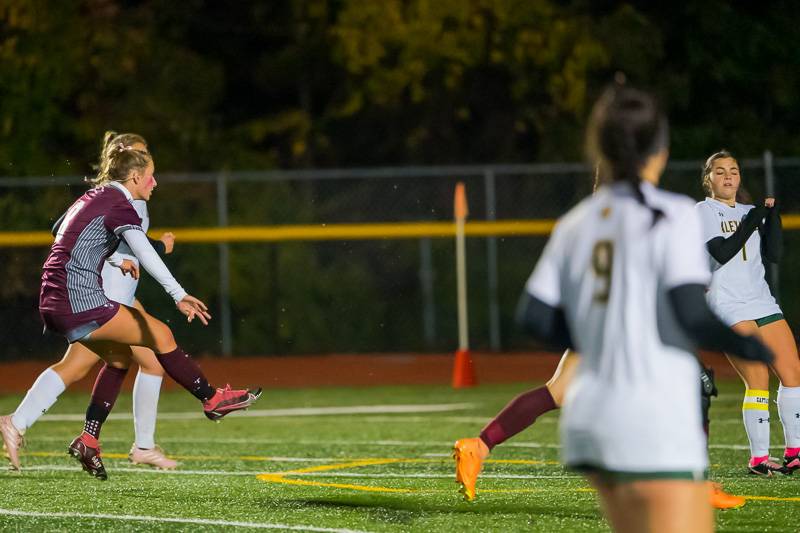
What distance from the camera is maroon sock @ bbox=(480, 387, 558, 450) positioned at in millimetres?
6168

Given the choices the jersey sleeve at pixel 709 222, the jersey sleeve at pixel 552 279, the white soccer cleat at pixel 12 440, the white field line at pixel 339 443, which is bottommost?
the white field line at pixel 339 443

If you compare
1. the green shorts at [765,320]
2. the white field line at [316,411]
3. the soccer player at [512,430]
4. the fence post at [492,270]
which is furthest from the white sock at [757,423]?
the fence post at [492,270]

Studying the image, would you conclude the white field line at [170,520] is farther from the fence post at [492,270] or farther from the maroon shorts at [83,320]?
the fence post at [492,270]

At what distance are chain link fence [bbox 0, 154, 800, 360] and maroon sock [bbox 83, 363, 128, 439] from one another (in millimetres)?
10093

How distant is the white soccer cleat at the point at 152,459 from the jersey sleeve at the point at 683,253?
5414 mm

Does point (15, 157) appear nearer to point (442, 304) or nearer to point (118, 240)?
point (442, 304)

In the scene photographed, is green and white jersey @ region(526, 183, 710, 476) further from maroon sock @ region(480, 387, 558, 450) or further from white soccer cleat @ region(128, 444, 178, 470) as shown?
white soccer cleat @ region(128, 444, 178, 470)

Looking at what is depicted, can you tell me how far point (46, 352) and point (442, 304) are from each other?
515cm

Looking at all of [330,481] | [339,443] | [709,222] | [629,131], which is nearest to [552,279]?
[629,131]

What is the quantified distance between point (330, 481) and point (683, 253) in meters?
4.65

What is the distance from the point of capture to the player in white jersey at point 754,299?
25.6 ft

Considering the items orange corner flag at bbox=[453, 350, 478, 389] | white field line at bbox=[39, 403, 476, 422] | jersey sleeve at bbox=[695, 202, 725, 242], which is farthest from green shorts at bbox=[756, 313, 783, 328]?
orange corner flag at bbox=[453, 350, 478, 389]

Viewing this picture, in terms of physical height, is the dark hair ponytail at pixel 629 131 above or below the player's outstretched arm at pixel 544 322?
above

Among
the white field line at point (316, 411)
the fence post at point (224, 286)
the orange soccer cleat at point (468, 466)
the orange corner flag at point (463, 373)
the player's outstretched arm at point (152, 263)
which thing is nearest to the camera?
the orange soccer cleat at point (468, 466)
